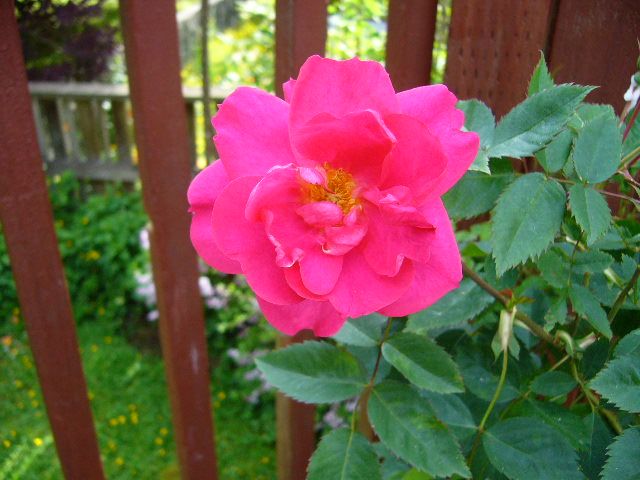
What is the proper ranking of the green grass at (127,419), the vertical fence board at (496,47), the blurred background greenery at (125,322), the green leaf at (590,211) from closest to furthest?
1. the green leaf at (590,211)
2. the vertical fence board at (496,47)
3. the blurred background greenery at (125,322)
4. the green grass at (127,419)

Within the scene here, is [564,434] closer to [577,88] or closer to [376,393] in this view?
[376,393]

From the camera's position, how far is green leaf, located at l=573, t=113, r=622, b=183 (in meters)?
0.59

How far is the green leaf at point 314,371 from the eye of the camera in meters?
0.79

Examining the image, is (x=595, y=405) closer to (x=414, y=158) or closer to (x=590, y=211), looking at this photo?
(x=590, y=211)

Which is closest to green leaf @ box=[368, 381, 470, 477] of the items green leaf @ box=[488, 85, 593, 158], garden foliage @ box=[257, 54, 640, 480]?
garden foliage @ box=[257, 54, 640, 480]

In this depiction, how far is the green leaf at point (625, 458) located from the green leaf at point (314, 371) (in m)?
0.31

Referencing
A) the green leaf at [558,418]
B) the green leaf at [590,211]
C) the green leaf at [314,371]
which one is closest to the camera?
the green leaf at [590,211]

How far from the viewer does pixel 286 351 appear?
2.67ft

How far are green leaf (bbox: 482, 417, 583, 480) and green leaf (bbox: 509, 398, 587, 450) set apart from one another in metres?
0.02

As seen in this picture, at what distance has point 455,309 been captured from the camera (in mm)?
739

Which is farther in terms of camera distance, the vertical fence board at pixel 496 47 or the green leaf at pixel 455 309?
the vertical fence board at pixel 496 47

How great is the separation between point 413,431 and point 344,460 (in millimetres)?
100

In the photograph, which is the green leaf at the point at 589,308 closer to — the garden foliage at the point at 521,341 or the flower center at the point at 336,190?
the garden foliage at the point at 521,341

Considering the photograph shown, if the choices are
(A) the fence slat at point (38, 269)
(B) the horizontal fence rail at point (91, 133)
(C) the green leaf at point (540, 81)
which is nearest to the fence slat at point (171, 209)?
(A) the fence slat at point (38, 269)
